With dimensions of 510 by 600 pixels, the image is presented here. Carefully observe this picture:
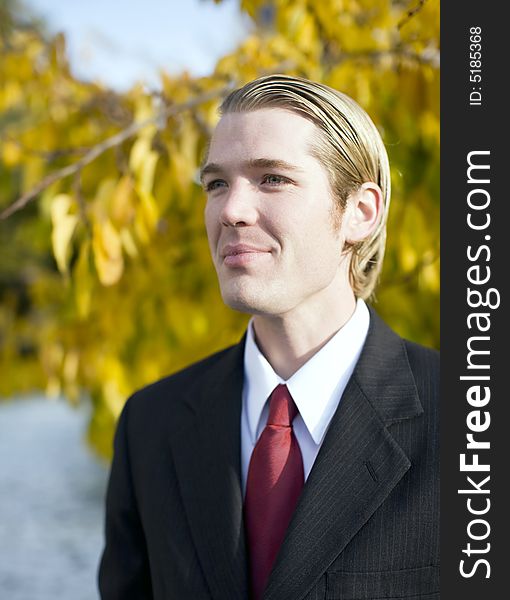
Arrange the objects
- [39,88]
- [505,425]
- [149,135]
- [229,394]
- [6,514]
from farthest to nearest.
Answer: [6,514] → [39,88] → [149,135] → [229,394] → [505,425]

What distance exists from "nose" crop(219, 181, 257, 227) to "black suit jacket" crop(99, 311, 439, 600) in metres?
0.33

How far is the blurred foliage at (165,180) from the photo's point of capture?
6.61 feet

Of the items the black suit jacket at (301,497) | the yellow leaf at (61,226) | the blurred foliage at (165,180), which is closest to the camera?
the black suit jacket at (301,497)

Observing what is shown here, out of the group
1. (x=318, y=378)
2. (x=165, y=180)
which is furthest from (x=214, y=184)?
(x=165, y=180)

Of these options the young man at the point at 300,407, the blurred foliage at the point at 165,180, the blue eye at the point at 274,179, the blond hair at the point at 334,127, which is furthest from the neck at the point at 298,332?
the blurred foliage at the point at 165,180

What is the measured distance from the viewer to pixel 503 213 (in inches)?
43.6

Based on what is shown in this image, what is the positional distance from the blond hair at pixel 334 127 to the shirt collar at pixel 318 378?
5.2 inches

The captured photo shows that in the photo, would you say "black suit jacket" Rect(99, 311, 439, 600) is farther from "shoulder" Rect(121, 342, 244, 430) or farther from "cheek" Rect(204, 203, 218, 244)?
"cheek" Rect(204, 203, 218, 244)

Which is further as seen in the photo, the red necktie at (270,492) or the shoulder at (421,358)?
the shoulder at (421,358)

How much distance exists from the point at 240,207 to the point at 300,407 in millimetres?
360

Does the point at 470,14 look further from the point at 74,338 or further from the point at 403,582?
the point at 74,338

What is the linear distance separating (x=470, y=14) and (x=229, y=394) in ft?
2.56

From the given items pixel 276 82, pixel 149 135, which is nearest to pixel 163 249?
pixel 149 135

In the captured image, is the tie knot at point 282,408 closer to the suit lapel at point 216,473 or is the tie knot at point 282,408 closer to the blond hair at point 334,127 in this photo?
the suit lapel at point 216,473
